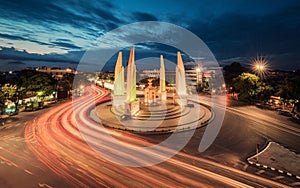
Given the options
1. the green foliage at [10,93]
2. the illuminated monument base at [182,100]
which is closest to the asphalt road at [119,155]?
the green foliage at [10,93]

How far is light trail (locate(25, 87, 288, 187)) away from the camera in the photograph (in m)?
9.33

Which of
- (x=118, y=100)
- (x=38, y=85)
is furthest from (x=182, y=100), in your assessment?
(x=38, y=85)

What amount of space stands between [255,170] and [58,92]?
37841mm

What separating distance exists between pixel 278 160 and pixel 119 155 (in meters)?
10.7

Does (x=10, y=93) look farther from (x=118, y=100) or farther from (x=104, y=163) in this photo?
(x=104, y=163)

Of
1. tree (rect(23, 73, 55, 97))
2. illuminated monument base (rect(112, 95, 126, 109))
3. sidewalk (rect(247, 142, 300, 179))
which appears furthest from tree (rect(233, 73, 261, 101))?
tree (rect(23, 73, 55, 97))

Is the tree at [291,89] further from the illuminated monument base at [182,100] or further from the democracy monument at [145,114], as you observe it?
the illuminated monument base at [182,100]

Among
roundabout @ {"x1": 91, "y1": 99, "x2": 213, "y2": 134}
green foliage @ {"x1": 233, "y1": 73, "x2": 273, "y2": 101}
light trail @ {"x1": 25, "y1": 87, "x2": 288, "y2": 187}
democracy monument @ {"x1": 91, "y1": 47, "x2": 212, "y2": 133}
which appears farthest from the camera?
green foliage @ {"x1": 233, "y1": 73, "x2": 273, "y2": 101}

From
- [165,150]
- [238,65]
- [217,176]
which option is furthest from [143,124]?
[238,65]

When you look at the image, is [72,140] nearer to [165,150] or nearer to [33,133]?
[33,133]

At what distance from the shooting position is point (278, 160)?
38.5 ft

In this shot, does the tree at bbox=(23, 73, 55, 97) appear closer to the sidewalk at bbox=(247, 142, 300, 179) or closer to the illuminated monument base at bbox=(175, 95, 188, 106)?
the illuminated monument base at bbox=(175, 95, 188, 106)

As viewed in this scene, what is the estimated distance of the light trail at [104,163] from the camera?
933 cm

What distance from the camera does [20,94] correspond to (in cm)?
2605
